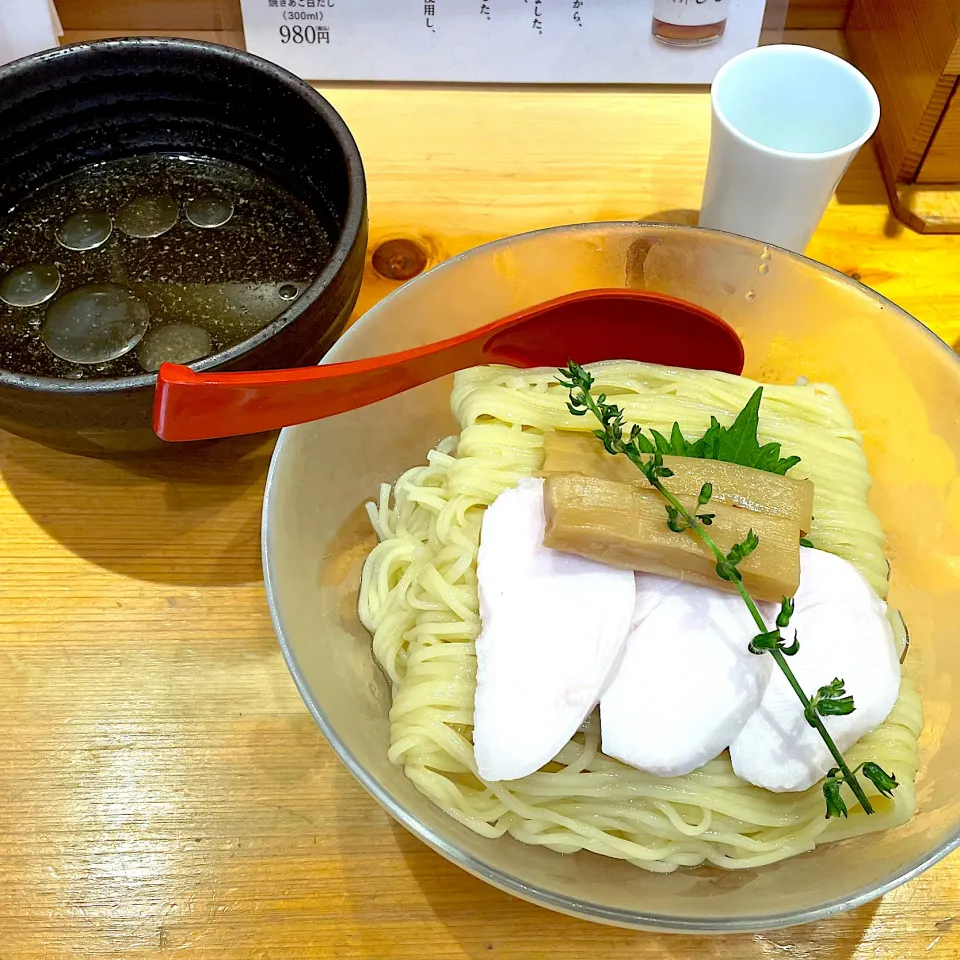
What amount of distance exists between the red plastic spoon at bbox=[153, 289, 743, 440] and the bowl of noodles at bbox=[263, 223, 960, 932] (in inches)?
1.9

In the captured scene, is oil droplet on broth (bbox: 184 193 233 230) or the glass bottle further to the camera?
the glass bottle

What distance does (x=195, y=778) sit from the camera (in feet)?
3.56

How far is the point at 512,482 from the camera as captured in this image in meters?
1.08

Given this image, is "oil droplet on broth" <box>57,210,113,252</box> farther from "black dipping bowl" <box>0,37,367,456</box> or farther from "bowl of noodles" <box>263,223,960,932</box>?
"bowl of noodles" <box>263,223,960,932</box>

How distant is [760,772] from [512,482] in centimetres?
42

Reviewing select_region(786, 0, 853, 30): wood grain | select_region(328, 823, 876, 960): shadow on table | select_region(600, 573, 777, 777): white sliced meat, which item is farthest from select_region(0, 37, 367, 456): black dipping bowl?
select_region(786, 0, 853, 30): wood grain

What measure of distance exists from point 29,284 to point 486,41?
36.6 inches

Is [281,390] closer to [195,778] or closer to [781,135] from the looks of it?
[195,778]

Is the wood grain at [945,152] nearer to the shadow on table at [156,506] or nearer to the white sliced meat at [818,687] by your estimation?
the white sliced meat at [818,687]

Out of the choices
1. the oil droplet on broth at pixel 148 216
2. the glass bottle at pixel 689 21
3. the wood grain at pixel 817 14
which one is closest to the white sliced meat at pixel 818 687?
the oil droplet on broth at pixel 148 216

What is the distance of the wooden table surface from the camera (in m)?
0.99

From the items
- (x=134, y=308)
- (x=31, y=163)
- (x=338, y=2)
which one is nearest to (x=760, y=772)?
(x=134, y=308)

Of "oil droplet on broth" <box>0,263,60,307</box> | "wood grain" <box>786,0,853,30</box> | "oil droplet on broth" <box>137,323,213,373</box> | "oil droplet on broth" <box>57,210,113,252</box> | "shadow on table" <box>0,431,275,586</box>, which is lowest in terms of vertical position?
"shadow on table" <box>0,431,275,586</box>

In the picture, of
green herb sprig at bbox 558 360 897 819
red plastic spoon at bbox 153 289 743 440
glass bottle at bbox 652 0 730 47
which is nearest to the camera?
green herb sprig at bbox 558 360 897 819
